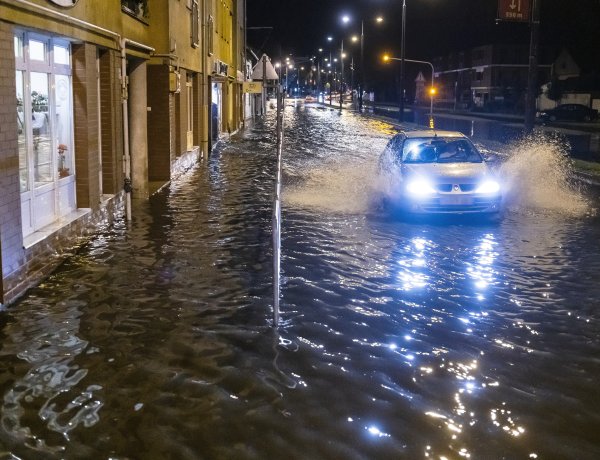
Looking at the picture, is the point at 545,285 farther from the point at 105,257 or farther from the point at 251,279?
the point at 105,257

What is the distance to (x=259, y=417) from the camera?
4.81m

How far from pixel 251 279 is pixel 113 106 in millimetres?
5044

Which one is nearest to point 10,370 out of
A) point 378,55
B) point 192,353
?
point 192,353

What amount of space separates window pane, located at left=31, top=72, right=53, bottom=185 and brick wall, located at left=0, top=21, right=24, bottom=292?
1245 millimetres

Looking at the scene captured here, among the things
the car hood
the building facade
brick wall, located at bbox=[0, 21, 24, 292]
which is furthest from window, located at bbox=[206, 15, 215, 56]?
brick wall, located at bbox=[0, 21, 24, 292]

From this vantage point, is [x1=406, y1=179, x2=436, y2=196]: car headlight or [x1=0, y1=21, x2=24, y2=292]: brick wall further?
[x1=406, y1=179, x2=436, y2=196]: car headlight

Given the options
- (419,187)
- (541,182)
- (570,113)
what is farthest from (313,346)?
(570,113)

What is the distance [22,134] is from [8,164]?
112cm

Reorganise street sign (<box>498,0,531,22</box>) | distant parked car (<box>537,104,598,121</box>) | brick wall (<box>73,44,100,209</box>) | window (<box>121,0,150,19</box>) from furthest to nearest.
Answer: distant parked car (<box>537,104,598,121</box>), street sign (<box>498,0,531,22</box>), window (<box>121,0,150,19</box>), brick wall (<box>73,44,100,209</box>)

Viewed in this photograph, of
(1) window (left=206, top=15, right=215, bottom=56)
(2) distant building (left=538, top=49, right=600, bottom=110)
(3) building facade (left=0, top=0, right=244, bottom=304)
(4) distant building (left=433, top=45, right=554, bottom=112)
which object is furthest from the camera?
(4) distant building (left=433, top=45, right=554, bottom=112)

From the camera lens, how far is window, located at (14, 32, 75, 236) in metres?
8.29

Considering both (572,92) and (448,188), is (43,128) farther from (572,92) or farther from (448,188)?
(572,92)

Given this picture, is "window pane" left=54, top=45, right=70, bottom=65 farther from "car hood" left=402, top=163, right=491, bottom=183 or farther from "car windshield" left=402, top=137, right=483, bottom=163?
"car windshield" left=402, top=137, right=483, bottom=163

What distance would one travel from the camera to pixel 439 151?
43.6ft
